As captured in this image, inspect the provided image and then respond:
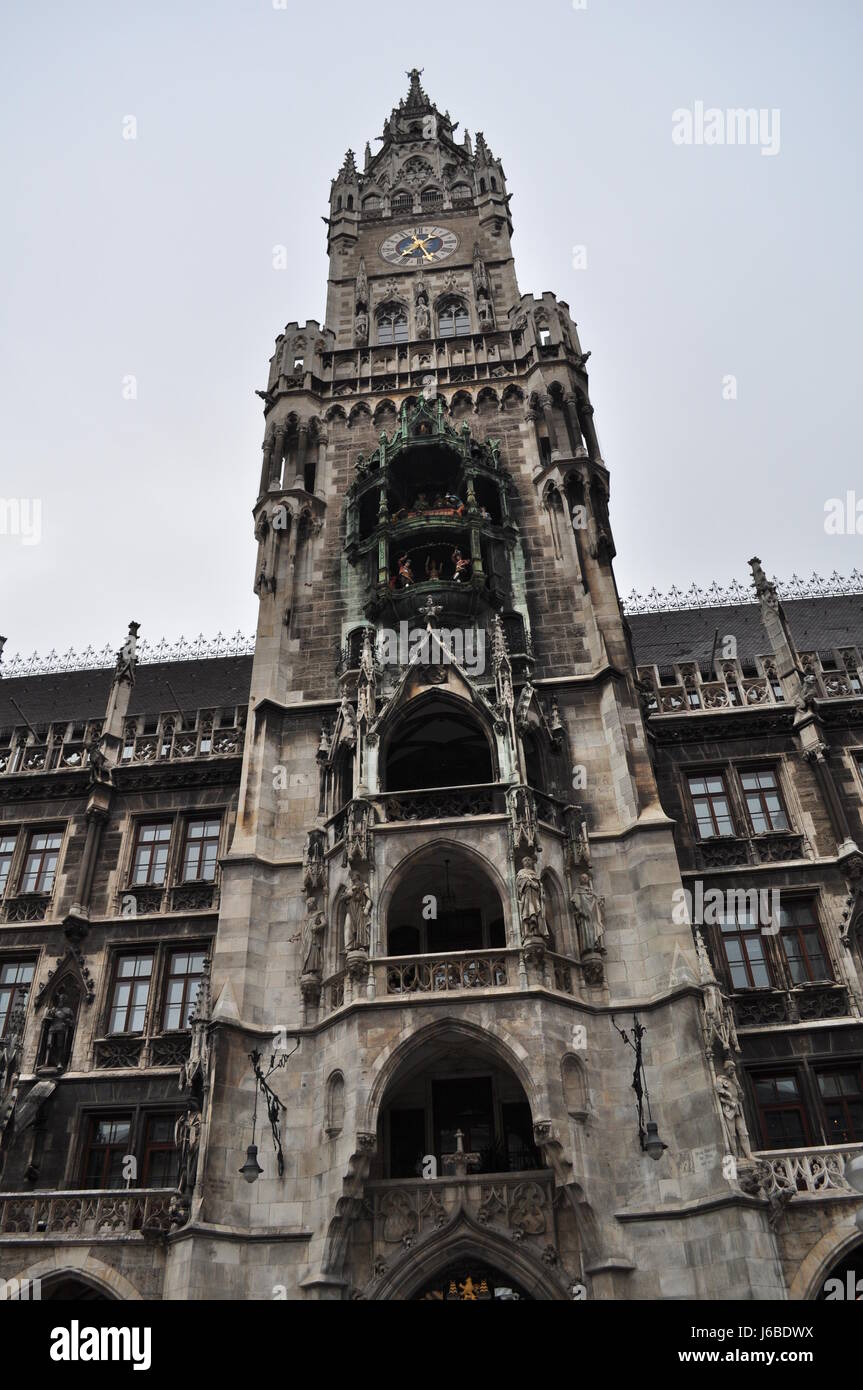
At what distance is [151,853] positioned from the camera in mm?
23844

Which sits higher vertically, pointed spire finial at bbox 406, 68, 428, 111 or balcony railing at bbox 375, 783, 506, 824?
pointed spire finial at bbox 406, 68, 428, 111

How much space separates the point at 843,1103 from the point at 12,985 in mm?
16864

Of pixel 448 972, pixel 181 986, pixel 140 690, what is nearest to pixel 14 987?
pixel 181 986

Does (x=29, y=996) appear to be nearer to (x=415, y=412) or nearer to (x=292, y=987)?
(x=292, y=987)

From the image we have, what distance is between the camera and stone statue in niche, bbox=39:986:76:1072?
20.6 meters

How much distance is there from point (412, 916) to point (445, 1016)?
152 inches

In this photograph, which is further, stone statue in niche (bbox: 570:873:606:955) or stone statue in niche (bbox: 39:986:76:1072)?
stone statue in niche (bbox: 39:986:76:1072)

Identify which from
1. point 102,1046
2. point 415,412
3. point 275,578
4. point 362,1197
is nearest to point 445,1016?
point 362,1197

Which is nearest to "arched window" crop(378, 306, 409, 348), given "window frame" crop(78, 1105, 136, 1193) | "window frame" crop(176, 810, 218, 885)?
"window frame" crop(176, 810, 218, 885)

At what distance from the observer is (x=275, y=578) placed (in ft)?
85.5

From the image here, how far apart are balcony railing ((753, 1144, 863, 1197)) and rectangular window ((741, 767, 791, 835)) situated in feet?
22.2

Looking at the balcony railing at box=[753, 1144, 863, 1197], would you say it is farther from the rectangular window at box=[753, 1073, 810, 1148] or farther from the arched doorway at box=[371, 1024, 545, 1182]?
the arched doorway at box=[371, 1024, 545, 1182]

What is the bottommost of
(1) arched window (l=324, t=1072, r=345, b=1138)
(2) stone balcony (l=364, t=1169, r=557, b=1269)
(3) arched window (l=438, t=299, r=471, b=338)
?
(2) stone balcony (l=364, t=1169, r=557, b=1269)

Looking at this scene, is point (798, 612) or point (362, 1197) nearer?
point (362, 1197)
